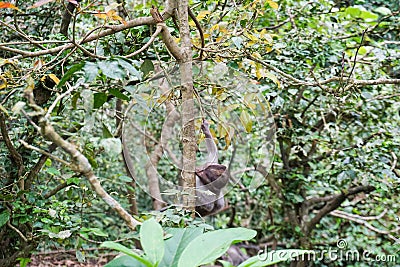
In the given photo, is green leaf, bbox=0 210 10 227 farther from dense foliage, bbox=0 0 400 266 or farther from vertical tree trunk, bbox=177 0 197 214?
vertical tree trunk, bbox=177 0 197 214

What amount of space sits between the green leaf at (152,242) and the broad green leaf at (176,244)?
0.19 ft

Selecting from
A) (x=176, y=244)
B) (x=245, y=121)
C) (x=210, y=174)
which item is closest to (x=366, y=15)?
(x=245, y=121)

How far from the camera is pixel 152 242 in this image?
570 mm

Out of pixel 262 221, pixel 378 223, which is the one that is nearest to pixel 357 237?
pixel 378 223

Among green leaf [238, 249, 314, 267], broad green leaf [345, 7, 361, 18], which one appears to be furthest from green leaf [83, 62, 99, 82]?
broad green leaf [345, 7, 361, 18]

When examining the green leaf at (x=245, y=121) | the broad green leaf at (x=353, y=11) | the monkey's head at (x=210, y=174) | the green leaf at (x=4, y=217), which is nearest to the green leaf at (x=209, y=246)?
→ the monkey's head at (x=210, y=174)

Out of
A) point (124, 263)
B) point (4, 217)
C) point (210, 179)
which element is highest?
point (124, 263)

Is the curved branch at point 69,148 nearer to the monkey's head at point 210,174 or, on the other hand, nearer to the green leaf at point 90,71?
the green leaf at point 90,71

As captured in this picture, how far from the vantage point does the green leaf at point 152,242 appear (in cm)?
56

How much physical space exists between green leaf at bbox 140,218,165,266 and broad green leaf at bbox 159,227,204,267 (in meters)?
0.06

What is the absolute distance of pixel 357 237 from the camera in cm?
299

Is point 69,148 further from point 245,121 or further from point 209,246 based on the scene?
point 245,121

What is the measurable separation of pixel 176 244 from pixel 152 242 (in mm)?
99

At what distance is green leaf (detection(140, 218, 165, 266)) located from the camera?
0.56 metres
